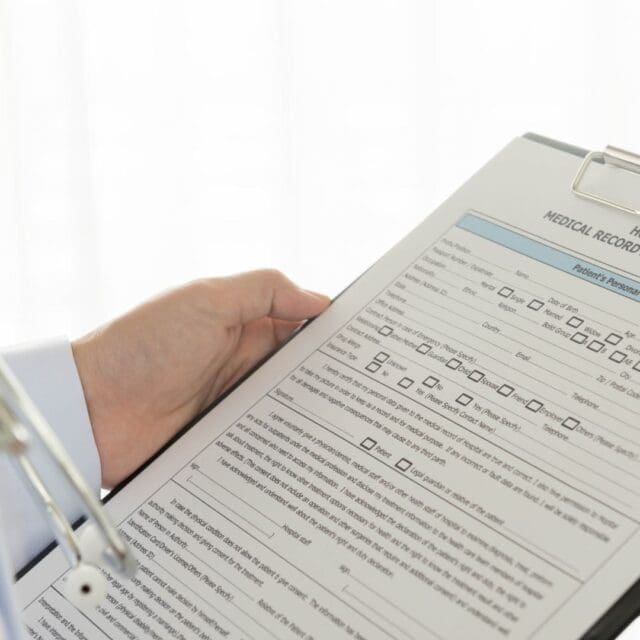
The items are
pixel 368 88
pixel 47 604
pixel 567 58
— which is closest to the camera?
pixel 47 604

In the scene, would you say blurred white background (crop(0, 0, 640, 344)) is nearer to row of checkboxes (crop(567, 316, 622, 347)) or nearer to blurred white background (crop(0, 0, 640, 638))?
blurred white background (crop(0, 0, 640, 638))

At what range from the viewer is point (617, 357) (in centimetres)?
76

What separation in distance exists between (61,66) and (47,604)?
39.4 inches

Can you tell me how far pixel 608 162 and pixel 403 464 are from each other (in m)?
0.28

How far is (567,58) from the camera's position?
1422 millimetres

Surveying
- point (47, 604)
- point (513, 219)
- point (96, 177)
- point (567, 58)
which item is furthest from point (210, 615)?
point (96, 177)

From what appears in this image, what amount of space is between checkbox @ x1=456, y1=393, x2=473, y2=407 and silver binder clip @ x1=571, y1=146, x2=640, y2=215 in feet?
0.59

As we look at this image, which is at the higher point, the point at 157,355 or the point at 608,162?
the point at 608,162

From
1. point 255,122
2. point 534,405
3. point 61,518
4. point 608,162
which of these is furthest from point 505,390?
point 255,122

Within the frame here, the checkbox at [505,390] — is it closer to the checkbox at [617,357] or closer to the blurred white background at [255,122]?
the checkbox at [617,357]

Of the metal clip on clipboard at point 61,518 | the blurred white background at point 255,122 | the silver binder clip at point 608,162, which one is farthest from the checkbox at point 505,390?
the blurred white background at point 255,122

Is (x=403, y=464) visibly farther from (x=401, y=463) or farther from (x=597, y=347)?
(x=597, y=347)

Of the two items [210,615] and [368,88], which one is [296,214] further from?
[210,615]

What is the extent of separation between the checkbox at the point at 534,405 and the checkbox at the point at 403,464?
9cm
